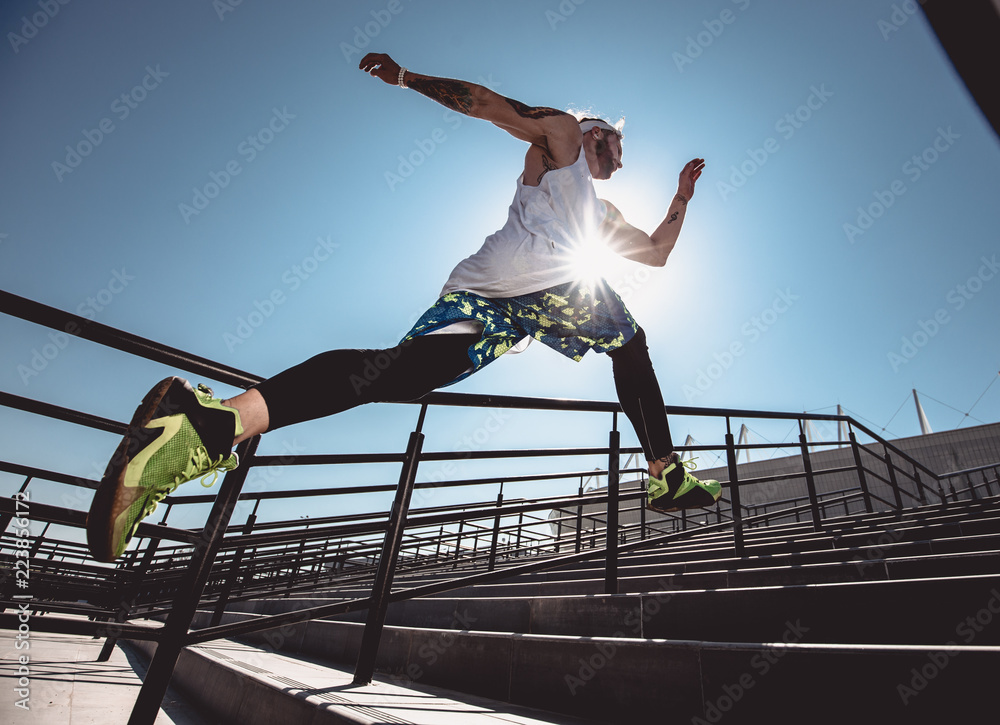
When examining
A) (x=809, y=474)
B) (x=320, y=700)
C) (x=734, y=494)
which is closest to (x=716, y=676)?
(x=320, y=700)

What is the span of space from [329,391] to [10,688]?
1.71 meters

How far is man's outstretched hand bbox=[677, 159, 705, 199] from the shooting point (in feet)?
6.91

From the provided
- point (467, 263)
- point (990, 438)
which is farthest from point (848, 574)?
point (990, 438)

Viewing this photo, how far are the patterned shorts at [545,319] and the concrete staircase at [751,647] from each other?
35.9 inches

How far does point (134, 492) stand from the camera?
81cm

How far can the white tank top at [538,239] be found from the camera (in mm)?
1451

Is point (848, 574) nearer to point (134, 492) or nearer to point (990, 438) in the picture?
point (134, 492)

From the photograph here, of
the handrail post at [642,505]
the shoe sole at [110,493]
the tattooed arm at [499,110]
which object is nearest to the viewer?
the shoe sole at [110,493]

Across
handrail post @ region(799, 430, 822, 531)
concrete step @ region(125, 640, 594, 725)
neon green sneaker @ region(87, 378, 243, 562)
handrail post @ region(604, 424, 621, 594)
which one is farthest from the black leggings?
handrail post @ region(799, 430, 822, 531)

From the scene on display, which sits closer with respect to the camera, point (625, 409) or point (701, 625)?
point (701, 625)

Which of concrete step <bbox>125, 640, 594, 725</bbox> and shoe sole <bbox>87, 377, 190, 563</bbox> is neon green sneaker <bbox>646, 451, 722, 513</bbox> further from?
shoe sole <bbox>87, 377, 190, 563</bbox>

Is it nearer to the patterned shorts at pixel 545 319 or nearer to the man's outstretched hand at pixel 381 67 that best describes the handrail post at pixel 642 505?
the patterned shorts at pixel 545 319

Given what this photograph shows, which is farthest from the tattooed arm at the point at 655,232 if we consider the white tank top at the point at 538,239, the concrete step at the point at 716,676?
the concrete step at the point at 716,676

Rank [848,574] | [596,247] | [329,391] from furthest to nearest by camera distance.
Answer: [848,574]
[596,247]
[329,391]
